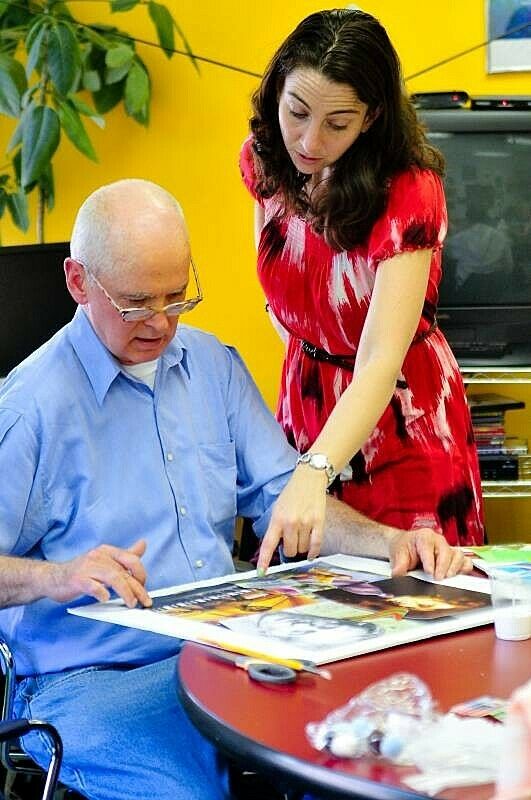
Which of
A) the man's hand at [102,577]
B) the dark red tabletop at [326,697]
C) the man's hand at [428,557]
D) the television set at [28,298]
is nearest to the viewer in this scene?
the dark red tabletop at [326,697]

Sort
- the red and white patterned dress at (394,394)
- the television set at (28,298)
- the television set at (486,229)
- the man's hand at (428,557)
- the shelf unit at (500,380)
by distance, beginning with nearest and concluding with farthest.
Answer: the man's hand at (428,557) < the red and white patterned dress at (394,394) < the television set at (28,298) < the television set at (486,229) < the shelf unit at (500,380)

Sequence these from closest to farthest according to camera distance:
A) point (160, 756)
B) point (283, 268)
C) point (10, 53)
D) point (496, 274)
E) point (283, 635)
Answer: point (283, 635), point (160, 756), point (283, 268), point (496, 274), point (10, 53)

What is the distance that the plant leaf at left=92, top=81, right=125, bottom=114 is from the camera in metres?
4.17

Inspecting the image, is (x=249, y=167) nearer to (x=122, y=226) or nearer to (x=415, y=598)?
(x=122, y=226)

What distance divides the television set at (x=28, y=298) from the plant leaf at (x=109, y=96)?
1.08 metres

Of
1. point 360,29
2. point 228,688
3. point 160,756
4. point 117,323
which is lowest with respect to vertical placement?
point 160,756

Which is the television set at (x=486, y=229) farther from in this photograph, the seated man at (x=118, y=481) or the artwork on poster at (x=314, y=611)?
the artwork on poster at (x=314, y=611)

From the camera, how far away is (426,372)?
2338mm

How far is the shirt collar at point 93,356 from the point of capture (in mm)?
1930

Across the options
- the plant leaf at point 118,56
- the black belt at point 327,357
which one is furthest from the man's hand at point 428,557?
the plant leaf at point 118,56

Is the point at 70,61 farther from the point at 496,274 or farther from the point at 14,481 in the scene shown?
the point at 14,481

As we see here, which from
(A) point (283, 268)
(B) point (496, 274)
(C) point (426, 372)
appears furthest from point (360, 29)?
(B) point (496, 274)

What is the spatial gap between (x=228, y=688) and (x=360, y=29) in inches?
46.2

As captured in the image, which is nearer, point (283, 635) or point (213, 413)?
point (283, 635)
